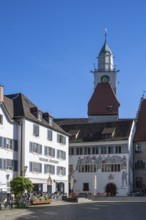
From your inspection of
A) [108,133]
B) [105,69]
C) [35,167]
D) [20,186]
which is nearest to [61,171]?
[35,167]

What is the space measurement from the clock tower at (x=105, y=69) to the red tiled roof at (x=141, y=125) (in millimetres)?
18603

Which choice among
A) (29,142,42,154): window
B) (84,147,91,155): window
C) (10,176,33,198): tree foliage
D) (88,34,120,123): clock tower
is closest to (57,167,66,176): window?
(29,142,42,154): window

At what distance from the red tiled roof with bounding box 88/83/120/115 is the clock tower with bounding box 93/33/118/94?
20.9 feet

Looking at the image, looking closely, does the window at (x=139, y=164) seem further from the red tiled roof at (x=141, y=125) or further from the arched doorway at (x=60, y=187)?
the arched doorway at (x=60, y=187)

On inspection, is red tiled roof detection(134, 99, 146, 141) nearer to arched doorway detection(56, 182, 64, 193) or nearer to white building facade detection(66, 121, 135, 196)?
white building facade detection(66, 121, 135, 196)

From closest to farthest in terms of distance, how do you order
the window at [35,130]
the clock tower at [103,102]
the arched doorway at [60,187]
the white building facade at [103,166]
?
the window at [35,130]
the arched doorway at [60,187]
the white building facade at [103,166]
the clock tower at [103,102]

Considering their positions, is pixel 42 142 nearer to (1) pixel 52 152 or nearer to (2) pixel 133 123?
(1) pixel 52 152

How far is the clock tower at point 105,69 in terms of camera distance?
120 meters

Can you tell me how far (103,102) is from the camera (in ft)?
358

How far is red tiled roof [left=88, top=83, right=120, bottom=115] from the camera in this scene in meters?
108

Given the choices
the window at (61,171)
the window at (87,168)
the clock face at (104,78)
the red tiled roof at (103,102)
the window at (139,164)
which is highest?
the clock face at (104,78)

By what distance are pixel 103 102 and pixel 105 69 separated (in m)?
14.7

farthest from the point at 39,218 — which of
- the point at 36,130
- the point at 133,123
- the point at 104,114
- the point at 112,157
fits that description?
the point at 104,114

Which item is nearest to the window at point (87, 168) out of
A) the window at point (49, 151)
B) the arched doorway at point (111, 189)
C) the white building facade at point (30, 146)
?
the arched doorway at point (111, 189)
